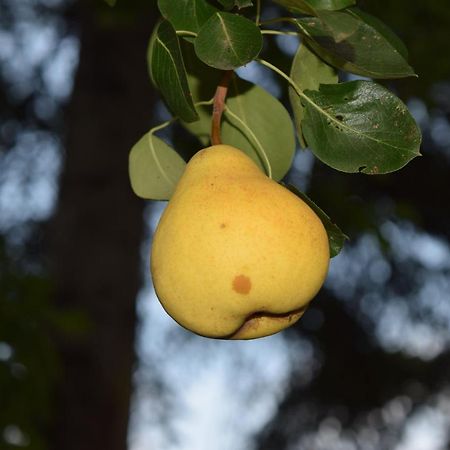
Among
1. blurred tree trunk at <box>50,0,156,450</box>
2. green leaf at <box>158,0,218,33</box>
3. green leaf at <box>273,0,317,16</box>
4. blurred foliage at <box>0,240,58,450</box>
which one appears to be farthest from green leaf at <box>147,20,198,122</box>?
blurred tree trunk at <box>50,0,156,450</box>

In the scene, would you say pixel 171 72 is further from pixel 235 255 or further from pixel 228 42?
pixel 235 255

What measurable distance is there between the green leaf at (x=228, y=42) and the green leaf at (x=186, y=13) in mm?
55

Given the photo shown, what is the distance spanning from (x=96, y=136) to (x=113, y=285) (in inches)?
31.4

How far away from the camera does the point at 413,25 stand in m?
3.06

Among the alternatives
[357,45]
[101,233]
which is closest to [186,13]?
[357,45]

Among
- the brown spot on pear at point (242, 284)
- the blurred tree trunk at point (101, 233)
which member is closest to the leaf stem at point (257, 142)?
the brown spot on pear at point (242, 284)

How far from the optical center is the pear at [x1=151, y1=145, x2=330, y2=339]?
809 mm

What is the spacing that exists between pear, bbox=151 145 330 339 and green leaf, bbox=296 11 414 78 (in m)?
0.18

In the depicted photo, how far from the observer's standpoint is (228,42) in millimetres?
867

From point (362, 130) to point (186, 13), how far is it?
0.80 feet

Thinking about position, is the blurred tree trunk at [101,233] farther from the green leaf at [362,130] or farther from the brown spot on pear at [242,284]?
the brown spot on pear at [242,284]

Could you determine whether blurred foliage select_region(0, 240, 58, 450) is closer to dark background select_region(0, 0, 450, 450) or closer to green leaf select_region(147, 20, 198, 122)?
dark background select_region(0, 0, 450, 450)

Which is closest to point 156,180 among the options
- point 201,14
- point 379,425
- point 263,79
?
point 201,14

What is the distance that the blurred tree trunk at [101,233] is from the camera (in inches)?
141
